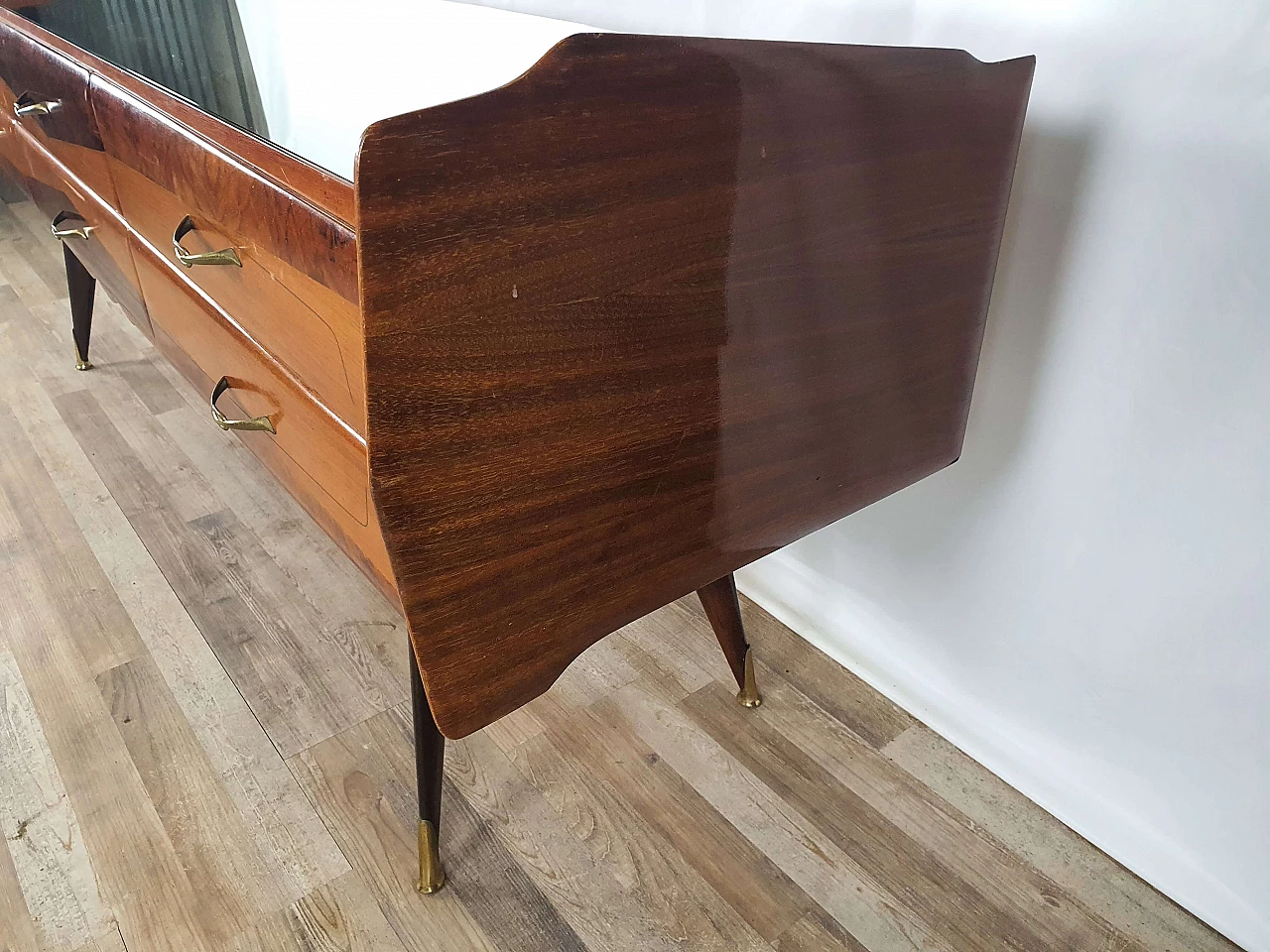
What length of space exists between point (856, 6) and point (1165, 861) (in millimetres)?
822

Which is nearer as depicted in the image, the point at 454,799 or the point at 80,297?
the point at 454,799

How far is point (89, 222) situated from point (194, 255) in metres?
0.54

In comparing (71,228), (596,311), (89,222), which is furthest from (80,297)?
(596,311)

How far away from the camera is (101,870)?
865mm

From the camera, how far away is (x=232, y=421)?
828 millimetres

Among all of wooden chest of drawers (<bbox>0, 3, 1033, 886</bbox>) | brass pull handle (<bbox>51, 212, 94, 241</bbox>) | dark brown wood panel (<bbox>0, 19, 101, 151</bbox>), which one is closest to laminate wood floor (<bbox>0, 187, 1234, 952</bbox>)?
wooden chest of drawers (<bbox>0, 3, 1033, 886</bbox>)

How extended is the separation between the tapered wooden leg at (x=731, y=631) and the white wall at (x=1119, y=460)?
0.18 meters

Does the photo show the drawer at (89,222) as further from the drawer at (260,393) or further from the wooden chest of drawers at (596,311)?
the wooden chest of drawers at (596,311)

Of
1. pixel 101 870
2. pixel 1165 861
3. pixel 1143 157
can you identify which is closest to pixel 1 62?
pixel 101 870

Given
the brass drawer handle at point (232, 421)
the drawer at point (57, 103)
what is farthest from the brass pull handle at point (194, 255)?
the drawer at point (57, 103)

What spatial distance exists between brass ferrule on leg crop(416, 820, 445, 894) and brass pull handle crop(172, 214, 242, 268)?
1.67ft

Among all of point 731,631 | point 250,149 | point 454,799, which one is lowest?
point 454,799

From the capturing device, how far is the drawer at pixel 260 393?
0.68m

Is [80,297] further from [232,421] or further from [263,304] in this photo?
[263,304]
